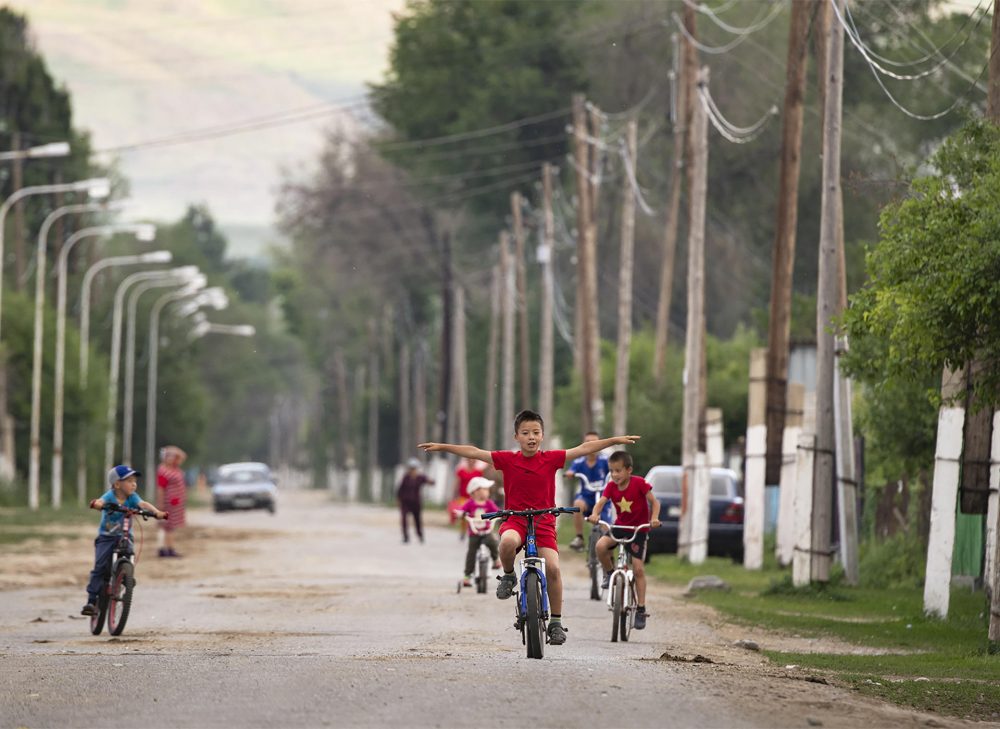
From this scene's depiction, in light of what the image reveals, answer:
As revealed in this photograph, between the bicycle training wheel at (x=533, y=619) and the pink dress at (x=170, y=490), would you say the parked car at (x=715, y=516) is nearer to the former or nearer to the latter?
the pink dress at (x=170, y=490)

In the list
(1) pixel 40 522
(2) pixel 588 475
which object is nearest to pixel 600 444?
(2) pixel 588 475

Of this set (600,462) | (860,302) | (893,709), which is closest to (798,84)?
(600,462)

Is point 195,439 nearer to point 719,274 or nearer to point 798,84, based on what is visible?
point 719,274

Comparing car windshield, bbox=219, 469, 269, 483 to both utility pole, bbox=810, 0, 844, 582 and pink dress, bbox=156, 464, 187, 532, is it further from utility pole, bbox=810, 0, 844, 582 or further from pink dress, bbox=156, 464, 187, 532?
utility pole, bbox=810, 0, 844, 582

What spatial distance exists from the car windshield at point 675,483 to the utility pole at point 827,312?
9.57m

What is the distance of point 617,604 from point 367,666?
170 inches

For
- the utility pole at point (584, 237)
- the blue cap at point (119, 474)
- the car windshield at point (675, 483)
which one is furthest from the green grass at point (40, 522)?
the blue cap at point (119, 474)

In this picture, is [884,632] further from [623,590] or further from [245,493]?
[245,493]

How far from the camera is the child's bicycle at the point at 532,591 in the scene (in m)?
14.6

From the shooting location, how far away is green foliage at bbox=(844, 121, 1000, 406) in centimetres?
1605

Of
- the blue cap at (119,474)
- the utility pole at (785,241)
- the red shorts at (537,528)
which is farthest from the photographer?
the utility pole at (785,241)

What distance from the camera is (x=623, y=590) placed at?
1784 centimetres

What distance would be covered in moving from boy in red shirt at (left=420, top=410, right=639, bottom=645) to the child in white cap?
377 inches

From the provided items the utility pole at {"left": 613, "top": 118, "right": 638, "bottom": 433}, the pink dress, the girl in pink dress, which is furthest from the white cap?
the utility pole at {"left": 613, "top": 118, "right": 638, "bottom": 433}
